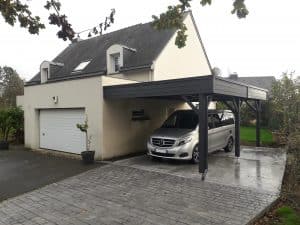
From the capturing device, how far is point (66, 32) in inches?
157

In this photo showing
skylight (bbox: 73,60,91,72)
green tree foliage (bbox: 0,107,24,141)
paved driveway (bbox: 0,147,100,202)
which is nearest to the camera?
paved driveway (bbox: 0,147,100,202)

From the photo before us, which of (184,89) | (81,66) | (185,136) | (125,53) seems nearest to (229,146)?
(185,136)

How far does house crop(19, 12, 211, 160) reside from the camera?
1162cm

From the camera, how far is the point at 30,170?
401 inches

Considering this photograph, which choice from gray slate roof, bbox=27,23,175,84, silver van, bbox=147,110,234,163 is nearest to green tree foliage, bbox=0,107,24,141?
gray slate roof, bbox=27,23,175,84

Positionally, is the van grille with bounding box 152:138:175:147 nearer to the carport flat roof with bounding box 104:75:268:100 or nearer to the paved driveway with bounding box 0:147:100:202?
the carport flat roof with bounding box 104:75:268:100

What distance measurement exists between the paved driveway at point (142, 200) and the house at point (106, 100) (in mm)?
2670

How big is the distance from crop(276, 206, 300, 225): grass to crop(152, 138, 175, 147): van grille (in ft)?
14.7

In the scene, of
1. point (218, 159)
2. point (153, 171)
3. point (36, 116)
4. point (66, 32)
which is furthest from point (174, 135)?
point (36, 116)

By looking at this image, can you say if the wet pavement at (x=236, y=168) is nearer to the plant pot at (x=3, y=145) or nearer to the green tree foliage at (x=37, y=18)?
the green tree foliage at (x=37, y=18)

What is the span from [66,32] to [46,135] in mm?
11299

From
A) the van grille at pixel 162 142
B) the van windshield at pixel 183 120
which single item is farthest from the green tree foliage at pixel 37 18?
the van windshield at pixel 183 120

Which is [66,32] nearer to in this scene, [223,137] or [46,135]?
[223,137]

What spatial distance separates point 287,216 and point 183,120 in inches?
235
